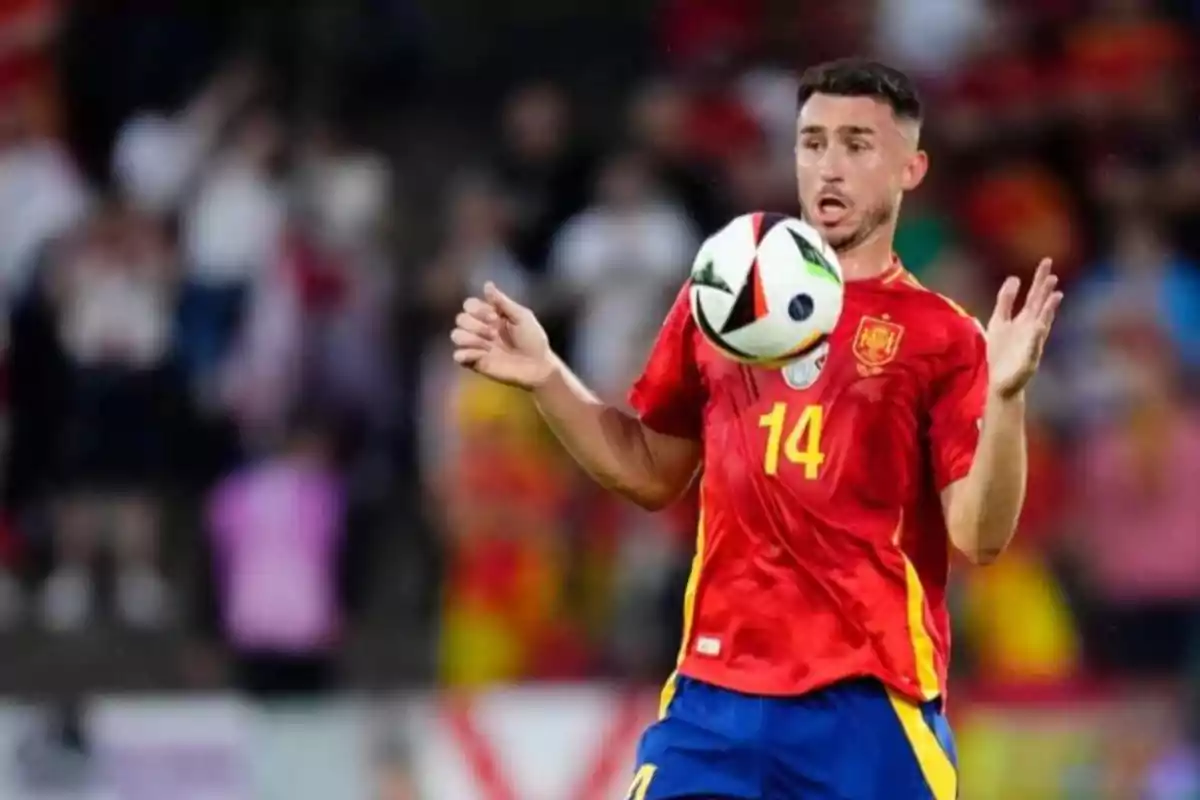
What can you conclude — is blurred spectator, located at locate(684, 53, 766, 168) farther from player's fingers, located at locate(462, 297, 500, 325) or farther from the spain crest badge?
the spain crest badge

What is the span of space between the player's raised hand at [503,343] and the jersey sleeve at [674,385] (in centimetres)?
23

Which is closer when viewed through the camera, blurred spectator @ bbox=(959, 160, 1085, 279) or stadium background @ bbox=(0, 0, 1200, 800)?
stadium background @ bbox=(0, 0, 1200, 800)

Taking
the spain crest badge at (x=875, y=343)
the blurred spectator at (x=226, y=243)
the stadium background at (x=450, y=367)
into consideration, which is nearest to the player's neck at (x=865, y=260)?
the spain crest badge at (x=875, y=343)

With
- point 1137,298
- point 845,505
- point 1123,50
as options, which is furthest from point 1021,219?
point 845,505

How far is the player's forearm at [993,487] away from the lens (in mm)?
5215

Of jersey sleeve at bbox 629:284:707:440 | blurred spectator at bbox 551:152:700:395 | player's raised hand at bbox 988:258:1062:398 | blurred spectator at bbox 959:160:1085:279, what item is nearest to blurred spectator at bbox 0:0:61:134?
blurred spectator at bbox 551:152:700:395

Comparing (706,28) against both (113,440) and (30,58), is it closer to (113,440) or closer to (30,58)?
(30,58)

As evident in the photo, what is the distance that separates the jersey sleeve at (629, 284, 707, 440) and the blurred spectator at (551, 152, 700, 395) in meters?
5.85

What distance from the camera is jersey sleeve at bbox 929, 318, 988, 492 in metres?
5.44

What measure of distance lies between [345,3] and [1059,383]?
167 inches

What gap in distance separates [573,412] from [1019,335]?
3.75 ft

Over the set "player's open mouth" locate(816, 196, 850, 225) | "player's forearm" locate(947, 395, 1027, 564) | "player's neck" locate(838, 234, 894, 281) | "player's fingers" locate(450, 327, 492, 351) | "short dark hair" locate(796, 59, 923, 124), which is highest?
"short dark hair" locate(796, 59, 923, 124)

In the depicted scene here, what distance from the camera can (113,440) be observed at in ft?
39.6

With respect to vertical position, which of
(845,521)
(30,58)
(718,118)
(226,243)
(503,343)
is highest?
(30,58)
